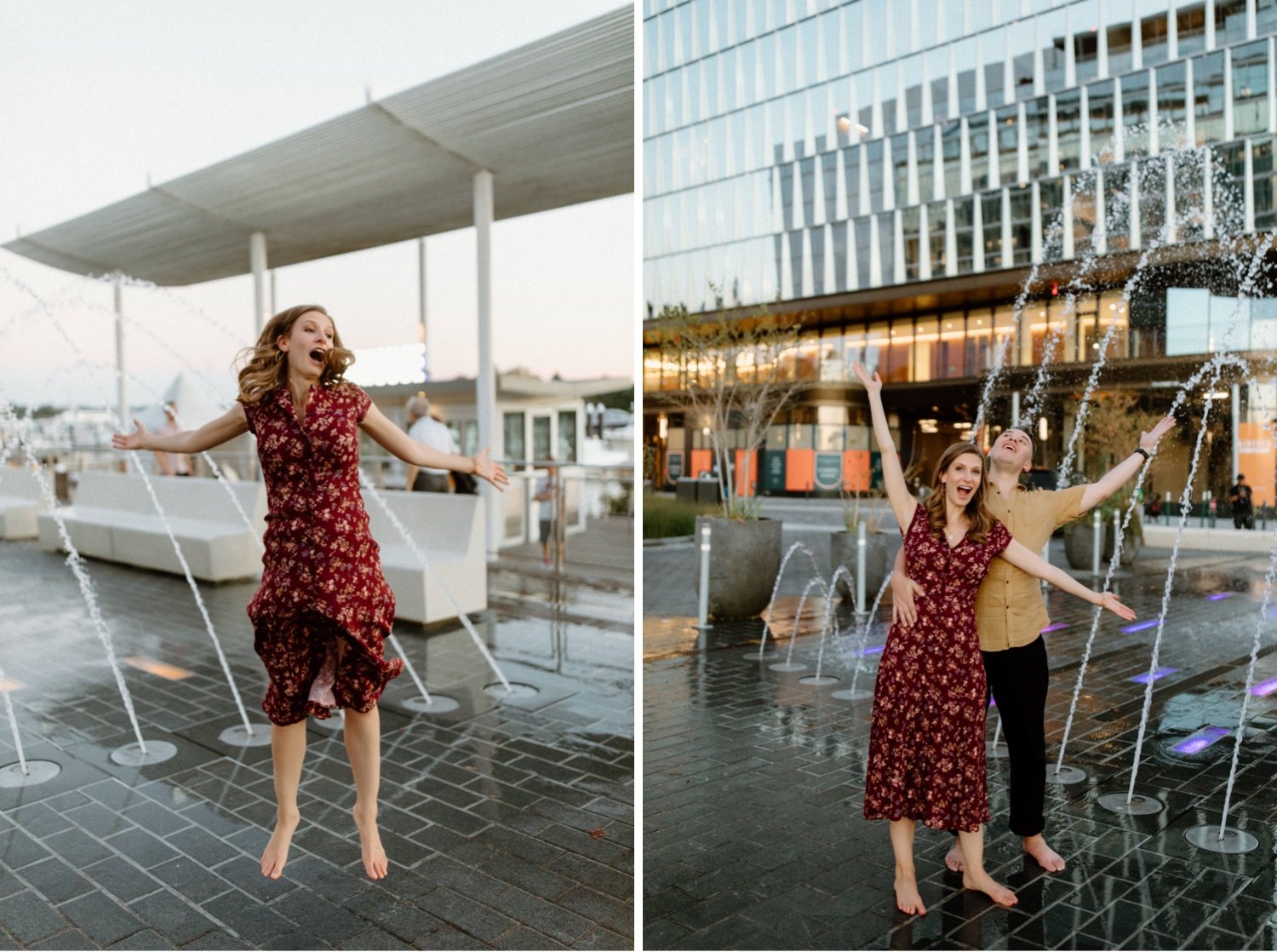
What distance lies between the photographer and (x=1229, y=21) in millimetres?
24375

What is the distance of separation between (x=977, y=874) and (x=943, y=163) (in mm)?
31890

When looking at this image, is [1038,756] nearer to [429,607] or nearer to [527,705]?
[527,705]

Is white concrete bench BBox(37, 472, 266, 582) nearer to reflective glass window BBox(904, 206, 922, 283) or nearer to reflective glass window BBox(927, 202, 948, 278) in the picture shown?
reflective glass window BBox(927, 202, 948, 278)

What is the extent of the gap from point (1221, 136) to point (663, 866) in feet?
90.9

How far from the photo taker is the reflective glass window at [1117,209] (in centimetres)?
2681

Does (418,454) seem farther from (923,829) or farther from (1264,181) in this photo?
(1264,181)

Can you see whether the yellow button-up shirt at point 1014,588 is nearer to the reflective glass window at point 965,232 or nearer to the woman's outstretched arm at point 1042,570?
the woman's outstretched arm at point 1042,570

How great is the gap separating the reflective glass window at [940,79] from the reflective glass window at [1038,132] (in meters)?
2.64

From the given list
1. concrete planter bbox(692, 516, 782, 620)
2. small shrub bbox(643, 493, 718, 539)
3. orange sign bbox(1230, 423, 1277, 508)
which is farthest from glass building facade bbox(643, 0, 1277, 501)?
concrete planter bbox(692, 516, 782, 620)

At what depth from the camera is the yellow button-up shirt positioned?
3.94 metres

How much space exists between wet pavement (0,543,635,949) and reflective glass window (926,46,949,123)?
28.2 m

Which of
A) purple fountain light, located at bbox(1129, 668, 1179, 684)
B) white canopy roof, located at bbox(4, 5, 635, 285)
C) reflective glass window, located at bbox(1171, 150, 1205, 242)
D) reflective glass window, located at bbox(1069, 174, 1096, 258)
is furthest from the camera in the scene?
reflective glass window, located at bbox(1069, 174, 1096, 258)

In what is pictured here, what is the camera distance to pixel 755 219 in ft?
116

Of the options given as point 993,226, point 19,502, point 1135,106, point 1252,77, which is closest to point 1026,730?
point 19,502
